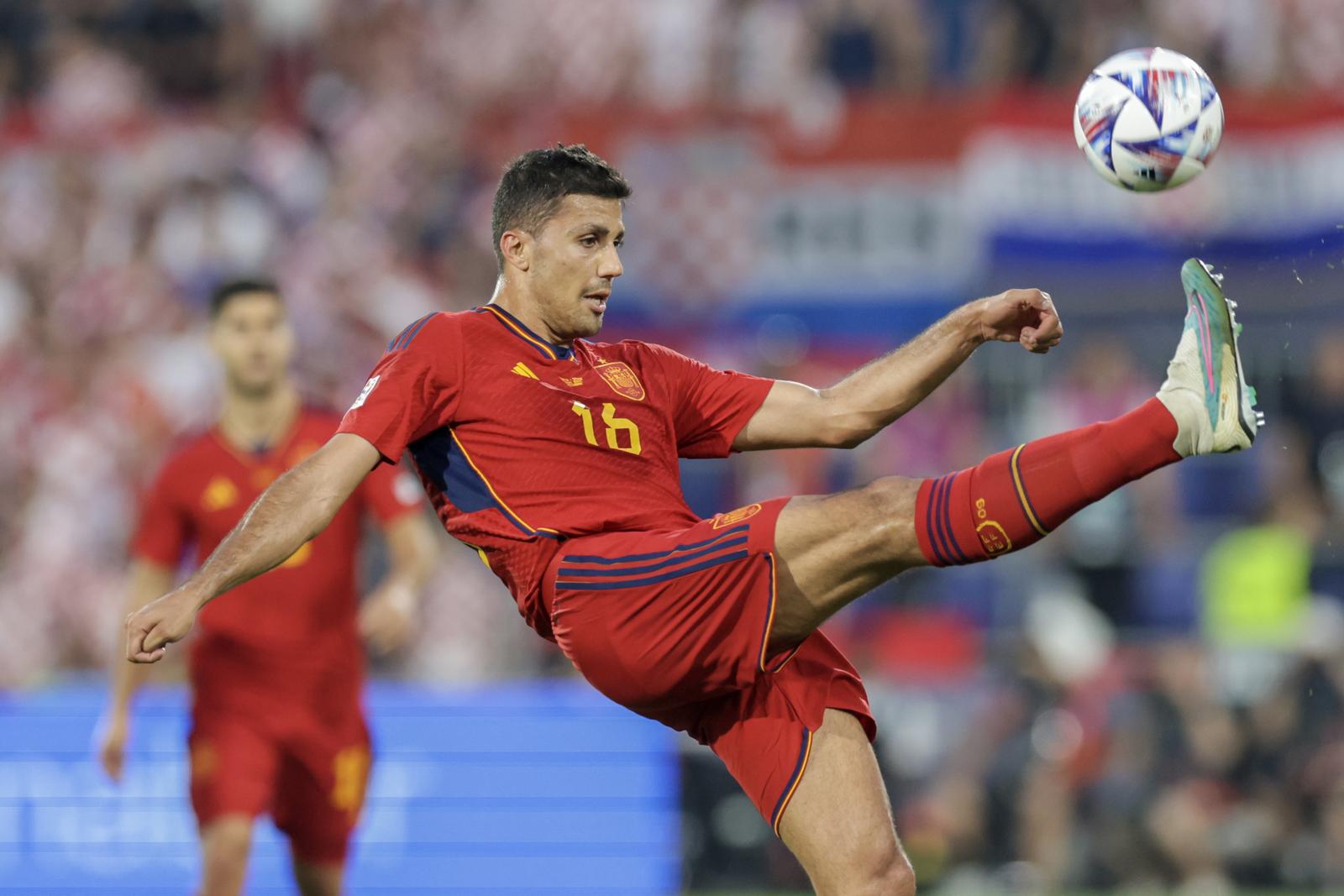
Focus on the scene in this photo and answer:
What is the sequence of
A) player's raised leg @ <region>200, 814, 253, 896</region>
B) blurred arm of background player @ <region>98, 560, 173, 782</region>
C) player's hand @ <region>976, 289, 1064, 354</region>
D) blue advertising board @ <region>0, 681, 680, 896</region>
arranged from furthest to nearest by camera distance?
blue advertising board @ <region>0, 681, 680, 896</region> < blurred arm of background player @ <region>98, 560, 173, 782</region> < player's raised leg @ <region>200, 814, 253, 896</region> < player's hand @ <region>976, 289, 1064, 354</region>

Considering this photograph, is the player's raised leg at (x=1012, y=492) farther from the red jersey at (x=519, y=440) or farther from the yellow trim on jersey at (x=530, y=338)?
the yellow trim on jersey at (x=530, y=338)

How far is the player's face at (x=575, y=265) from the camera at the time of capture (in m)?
5.68

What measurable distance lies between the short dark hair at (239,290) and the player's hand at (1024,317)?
326 cm

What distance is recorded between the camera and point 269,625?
7273 mm

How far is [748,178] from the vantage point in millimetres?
14469

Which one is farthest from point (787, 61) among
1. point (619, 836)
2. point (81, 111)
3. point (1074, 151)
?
point (619, 836)

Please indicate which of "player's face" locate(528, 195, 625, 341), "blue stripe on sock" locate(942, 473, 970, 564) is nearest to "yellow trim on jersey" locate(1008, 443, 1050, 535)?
"blue stripe on sock" locate(942, 473, 970, 564)

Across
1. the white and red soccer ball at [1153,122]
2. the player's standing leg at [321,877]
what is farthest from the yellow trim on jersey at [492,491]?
the player's standing leg at [321,877]

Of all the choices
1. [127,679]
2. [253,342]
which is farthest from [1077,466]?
[127,679]

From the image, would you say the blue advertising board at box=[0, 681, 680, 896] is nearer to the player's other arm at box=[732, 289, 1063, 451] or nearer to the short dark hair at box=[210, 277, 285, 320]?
the short dark hair at box=[210, 277, 285, 320]

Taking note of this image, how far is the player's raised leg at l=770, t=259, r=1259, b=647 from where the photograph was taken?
5020 mm

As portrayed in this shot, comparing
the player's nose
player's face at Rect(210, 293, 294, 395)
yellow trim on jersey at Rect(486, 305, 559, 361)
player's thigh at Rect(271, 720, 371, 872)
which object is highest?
player's face at Rect(210, 293, 294, 395)

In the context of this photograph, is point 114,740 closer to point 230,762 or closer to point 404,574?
point 230,762

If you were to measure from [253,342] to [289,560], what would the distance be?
2.96 ft
